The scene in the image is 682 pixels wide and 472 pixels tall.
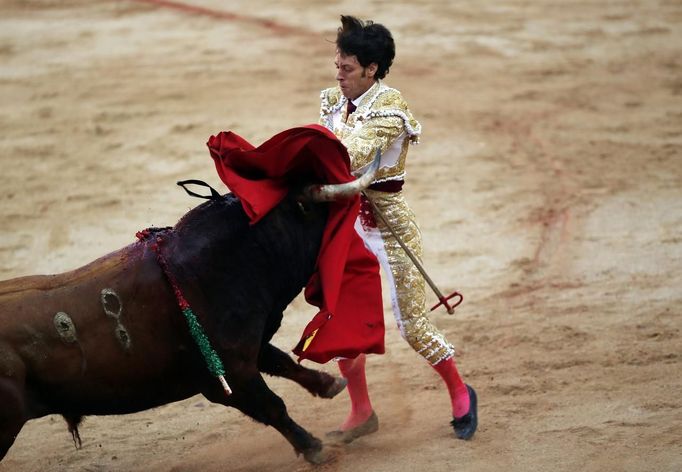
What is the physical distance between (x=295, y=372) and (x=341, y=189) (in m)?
1.02

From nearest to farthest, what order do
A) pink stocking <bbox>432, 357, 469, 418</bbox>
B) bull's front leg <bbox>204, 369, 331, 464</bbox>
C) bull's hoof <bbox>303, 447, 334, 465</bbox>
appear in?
bull's front leg <bbox>204, 369, 331, 464</bbox>, bull's hoof <bbox>303, 447, 334, 465</bbox>, pink stocking <bbox>432, 357, 469, 418</bbox>

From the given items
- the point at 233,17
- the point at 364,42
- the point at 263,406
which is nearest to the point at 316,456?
the point at 263,406

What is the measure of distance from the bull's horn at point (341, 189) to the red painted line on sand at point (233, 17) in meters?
7.27

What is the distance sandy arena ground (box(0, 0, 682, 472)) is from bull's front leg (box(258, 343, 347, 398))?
293 mm

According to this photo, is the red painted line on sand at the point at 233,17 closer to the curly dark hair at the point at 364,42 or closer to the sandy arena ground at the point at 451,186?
the sandy arena ground at the point at 451,186

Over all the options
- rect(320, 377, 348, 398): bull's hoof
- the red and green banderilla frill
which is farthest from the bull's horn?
rect(320, 377, 348, 398): bull's hoof

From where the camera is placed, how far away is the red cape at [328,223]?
4160 millimetres

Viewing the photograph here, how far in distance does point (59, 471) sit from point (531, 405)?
2231mm

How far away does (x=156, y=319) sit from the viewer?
13.4 feet

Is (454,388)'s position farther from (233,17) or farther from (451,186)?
(233,17)

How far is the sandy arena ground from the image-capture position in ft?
16.2

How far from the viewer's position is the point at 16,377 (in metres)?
3.83

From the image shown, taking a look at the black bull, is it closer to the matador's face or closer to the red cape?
the red cape

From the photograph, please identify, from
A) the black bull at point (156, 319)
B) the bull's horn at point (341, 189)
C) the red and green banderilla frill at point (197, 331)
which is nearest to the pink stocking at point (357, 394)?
the black bull at point (156, 319)
